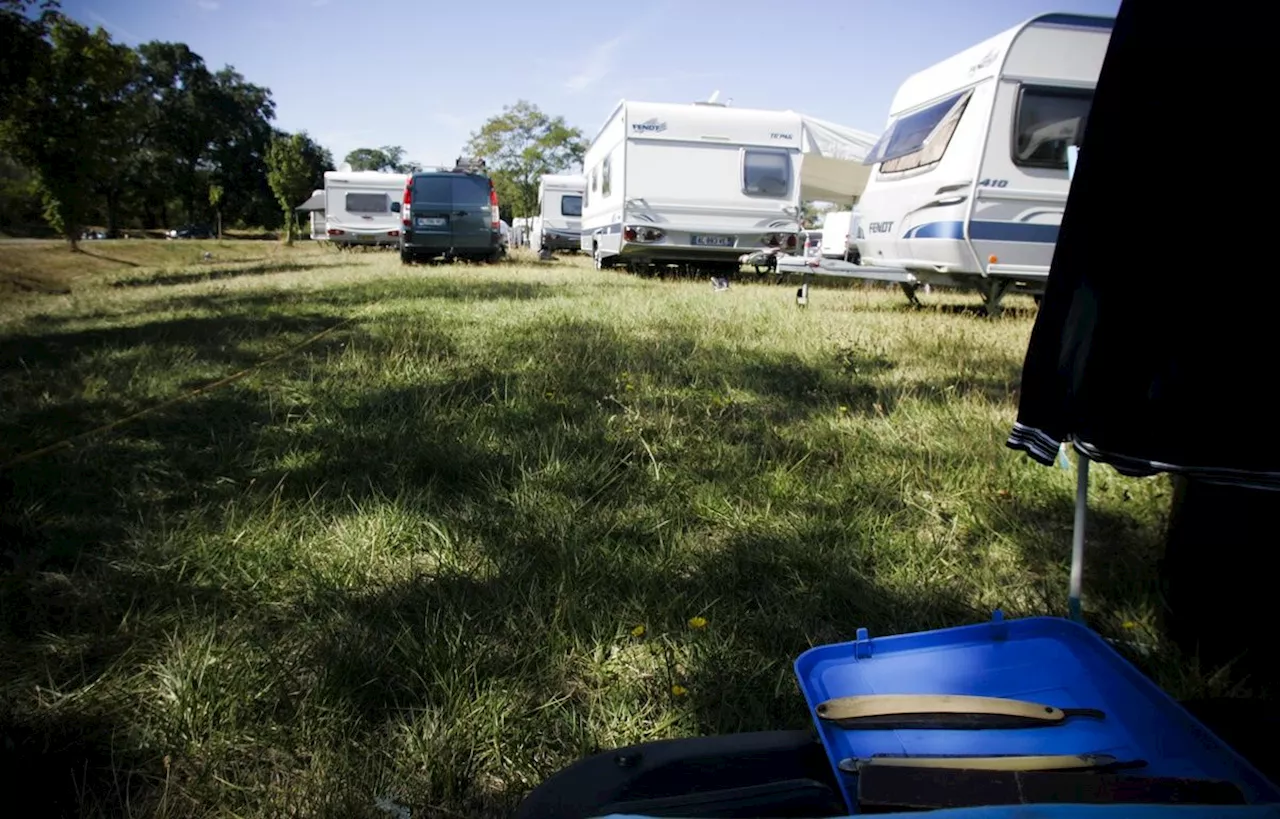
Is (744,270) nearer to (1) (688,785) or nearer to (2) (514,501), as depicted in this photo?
(2) (514,501)

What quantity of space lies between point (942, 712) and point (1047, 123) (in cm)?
715

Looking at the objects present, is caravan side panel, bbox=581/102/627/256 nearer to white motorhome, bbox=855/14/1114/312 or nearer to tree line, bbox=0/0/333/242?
white motorhome, bbox=855/14/1114/312

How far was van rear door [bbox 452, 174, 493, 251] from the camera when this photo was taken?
44.4 ft

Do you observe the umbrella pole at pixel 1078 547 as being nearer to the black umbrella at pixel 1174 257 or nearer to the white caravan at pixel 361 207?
the black umbrella at pixel 1174 257

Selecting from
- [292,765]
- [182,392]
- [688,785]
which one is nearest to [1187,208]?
[688,785]

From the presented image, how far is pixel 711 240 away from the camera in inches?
426

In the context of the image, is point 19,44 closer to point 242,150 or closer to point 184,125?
point 184,125

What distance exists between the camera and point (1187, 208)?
109cm

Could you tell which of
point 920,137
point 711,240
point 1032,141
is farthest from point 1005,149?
point 711,240

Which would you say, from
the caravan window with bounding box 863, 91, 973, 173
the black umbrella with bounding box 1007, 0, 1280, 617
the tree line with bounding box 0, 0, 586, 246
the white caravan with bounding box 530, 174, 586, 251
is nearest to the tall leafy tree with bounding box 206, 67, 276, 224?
the tree line with bounding box 0, 0, 586, 246

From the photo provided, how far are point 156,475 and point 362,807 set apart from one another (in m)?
2.04

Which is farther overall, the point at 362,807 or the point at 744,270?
the point at 744,270

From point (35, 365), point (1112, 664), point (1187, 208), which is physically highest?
point (1187, 208)

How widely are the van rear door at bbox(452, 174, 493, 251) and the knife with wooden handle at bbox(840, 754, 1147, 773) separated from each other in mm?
13685
